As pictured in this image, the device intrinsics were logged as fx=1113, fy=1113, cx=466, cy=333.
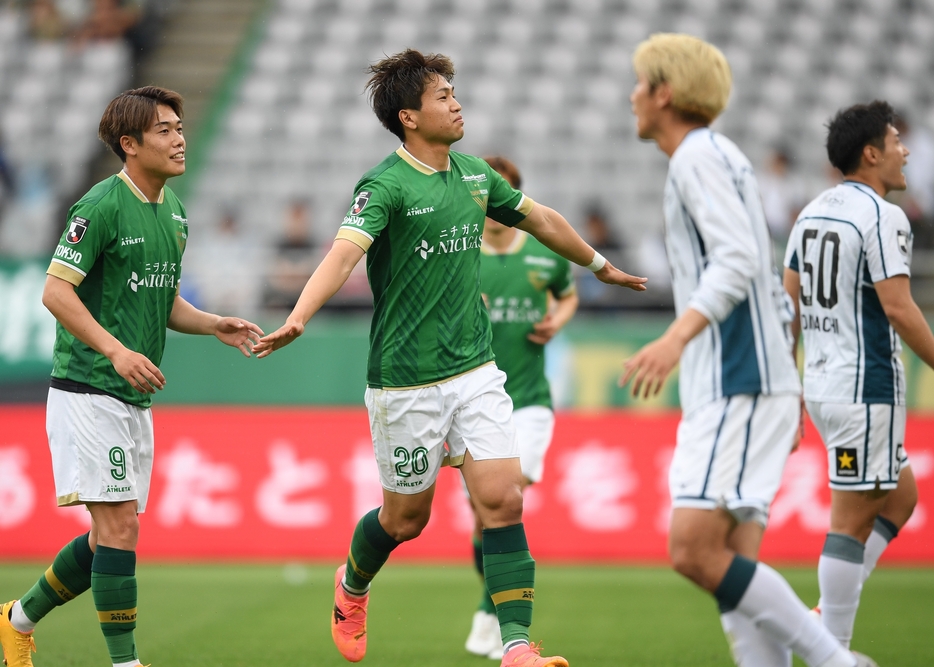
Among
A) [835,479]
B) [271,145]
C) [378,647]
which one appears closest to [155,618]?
[378,647]

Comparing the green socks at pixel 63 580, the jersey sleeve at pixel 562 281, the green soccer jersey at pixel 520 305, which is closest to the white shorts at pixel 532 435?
the green soccer jersey at pixel 520 305

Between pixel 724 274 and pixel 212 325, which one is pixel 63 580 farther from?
pixel 724 274

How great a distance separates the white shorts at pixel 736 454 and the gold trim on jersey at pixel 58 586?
3025mm

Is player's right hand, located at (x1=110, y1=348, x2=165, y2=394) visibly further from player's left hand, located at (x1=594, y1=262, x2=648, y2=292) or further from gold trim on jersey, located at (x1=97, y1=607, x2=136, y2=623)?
player's left hand, located at (x1=594, y1=262, x2=648, y2=292)

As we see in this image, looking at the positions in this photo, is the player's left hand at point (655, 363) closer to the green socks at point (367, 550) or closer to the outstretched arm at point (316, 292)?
the outstretched arm at point (316, 292)

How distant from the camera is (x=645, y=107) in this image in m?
3.97

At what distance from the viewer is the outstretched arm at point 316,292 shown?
167 inches

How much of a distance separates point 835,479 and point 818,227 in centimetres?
115

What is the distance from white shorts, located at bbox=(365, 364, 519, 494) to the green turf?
4.52 feet

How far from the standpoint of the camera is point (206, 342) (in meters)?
10.8

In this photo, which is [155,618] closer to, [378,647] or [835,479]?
[378,647]

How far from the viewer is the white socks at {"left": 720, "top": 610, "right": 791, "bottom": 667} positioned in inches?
153

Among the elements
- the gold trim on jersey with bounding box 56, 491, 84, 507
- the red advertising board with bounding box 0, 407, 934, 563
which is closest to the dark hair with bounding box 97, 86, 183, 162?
the gold trim on jersey with bounding box 56, 491, 84, 507

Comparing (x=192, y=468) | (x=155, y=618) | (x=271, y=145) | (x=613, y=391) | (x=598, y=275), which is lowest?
(x=155, y=618)
